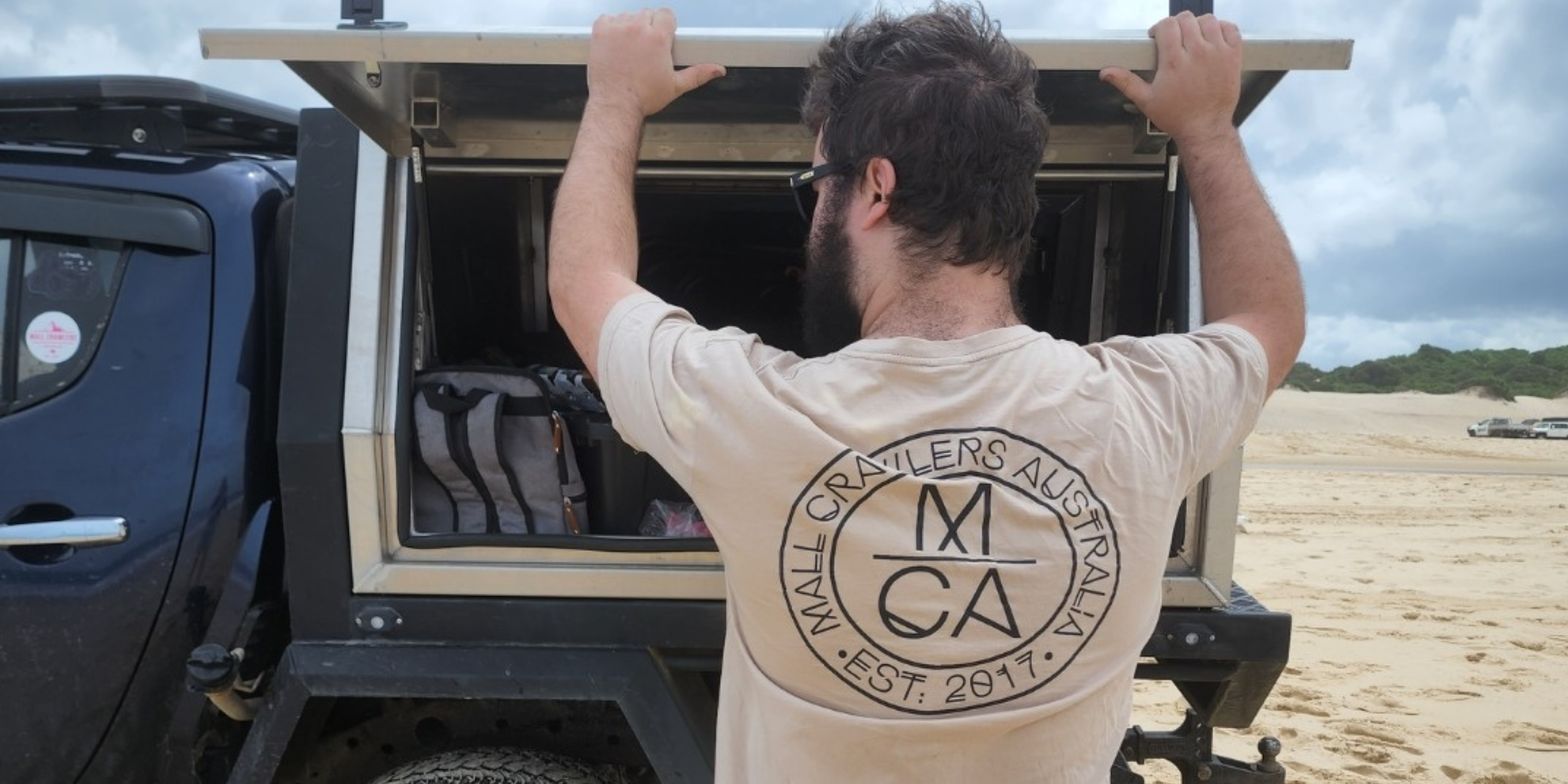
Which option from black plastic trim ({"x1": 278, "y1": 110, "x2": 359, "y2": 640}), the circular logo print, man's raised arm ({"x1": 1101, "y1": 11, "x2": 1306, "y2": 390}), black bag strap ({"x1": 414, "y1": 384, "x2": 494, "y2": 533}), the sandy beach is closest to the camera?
the circular logo print

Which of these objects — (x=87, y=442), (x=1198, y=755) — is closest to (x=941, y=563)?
(x=1198, y=755)

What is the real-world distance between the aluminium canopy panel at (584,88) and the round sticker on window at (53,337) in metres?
0.70

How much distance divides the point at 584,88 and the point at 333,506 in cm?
84

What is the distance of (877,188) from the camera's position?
54.7 inches

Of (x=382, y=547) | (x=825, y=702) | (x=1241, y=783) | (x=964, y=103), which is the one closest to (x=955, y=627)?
(x=825, y=702)

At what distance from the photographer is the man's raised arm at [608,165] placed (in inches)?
58.7

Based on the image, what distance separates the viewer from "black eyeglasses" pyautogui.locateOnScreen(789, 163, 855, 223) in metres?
1.43

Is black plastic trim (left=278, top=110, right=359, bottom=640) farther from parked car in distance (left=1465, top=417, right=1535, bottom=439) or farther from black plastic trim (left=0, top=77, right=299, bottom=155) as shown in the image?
parked car in distance (left=1465, top=417, right=1535, bottom=439)

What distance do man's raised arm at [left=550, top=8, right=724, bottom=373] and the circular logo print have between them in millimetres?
418

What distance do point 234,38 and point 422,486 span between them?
0.85m

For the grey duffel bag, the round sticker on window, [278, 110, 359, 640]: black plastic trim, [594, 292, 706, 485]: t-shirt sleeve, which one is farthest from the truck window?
[594, 292, 706, 485]: t-shirt sleeve

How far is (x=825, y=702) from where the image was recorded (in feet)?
4.29

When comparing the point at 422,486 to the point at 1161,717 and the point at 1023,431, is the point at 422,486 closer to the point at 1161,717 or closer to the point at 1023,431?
the point at 1023,431

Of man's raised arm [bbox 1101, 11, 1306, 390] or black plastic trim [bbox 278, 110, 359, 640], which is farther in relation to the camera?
black plastic trim [bbox 278, 110, 359, 640]
